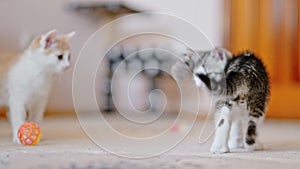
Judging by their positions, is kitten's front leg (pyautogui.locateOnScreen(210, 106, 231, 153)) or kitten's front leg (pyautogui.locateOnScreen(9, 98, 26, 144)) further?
kitten's front leg (pyautogui.locateOnScreen(9, 98, 26, 144))

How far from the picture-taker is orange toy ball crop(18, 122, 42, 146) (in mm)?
1399

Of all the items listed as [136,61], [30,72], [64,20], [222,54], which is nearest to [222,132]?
[222,54]

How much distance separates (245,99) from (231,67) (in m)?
0.11

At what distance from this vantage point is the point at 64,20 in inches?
104

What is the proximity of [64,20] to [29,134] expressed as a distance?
1.35 m

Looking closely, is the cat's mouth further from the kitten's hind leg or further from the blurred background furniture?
the blurred background furniture

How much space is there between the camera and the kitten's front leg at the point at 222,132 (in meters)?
1.27

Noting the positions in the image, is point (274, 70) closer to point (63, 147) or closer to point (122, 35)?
point (122, 35)

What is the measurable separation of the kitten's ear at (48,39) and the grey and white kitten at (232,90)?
463mm

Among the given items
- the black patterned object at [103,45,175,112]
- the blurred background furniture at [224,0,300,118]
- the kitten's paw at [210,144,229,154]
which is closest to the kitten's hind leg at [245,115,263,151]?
the kitten's paw at [210,144,229,154]

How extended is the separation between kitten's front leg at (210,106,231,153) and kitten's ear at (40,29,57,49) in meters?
0.64

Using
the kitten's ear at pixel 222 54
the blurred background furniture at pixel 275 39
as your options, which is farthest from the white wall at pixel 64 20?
the kitten's ear at pixel 222 54

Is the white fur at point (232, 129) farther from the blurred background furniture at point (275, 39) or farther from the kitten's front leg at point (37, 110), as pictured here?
the blurred background furniture at point (275, 39)

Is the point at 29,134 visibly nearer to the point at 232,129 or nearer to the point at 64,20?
the point at 232,129
